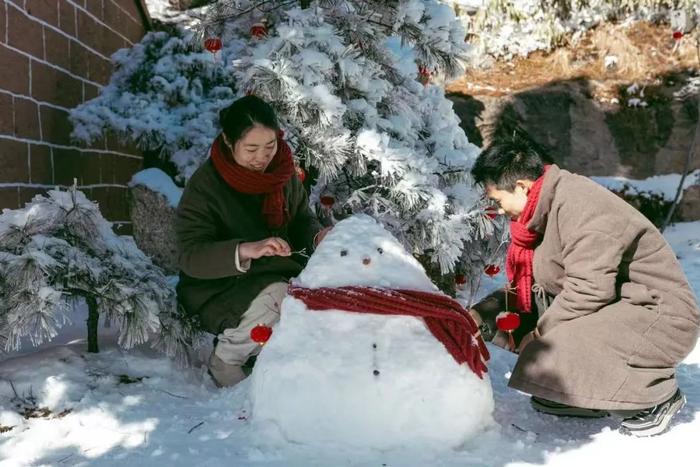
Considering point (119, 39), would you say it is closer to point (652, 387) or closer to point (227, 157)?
point (227, 157)

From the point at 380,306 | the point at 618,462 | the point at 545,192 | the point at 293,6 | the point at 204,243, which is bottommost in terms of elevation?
the point at 618,462

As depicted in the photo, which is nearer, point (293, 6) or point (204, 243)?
point (204, 243)

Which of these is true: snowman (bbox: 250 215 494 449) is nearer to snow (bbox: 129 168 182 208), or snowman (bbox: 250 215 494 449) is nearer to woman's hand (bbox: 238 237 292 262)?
woman's hand (bbox: 238 237 292 262)

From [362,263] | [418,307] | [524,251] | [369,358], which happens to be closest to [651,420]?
[524,251]

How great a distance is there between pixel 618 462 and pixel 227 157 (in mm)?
2059

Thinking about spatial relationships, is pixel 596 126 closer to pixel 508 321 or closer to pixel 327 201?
pixel 327 201

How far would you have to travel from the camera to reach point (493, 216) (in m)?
3.94

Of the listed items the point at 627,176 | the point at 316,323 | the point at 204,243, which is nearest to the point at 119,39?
the point at 204,243

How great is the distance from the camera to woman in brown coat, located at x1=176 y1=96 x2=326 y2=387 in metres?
2.89

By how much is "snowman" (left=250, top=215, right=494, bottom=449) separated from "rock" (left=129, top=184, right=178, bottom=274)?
2.28 metres

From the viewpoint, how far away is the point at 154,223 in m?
4.54

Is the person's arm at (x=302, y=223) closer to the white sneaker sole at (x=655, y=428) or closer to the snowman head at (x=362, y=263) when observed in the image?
the snowman head at (x=362, y=263)

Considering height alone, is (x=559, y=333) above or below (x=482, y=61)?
below

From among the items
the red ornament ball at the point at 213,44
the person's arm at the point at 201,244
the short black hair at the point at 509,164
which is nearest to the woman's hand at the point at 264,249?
the person's arm at the point at 201,244
